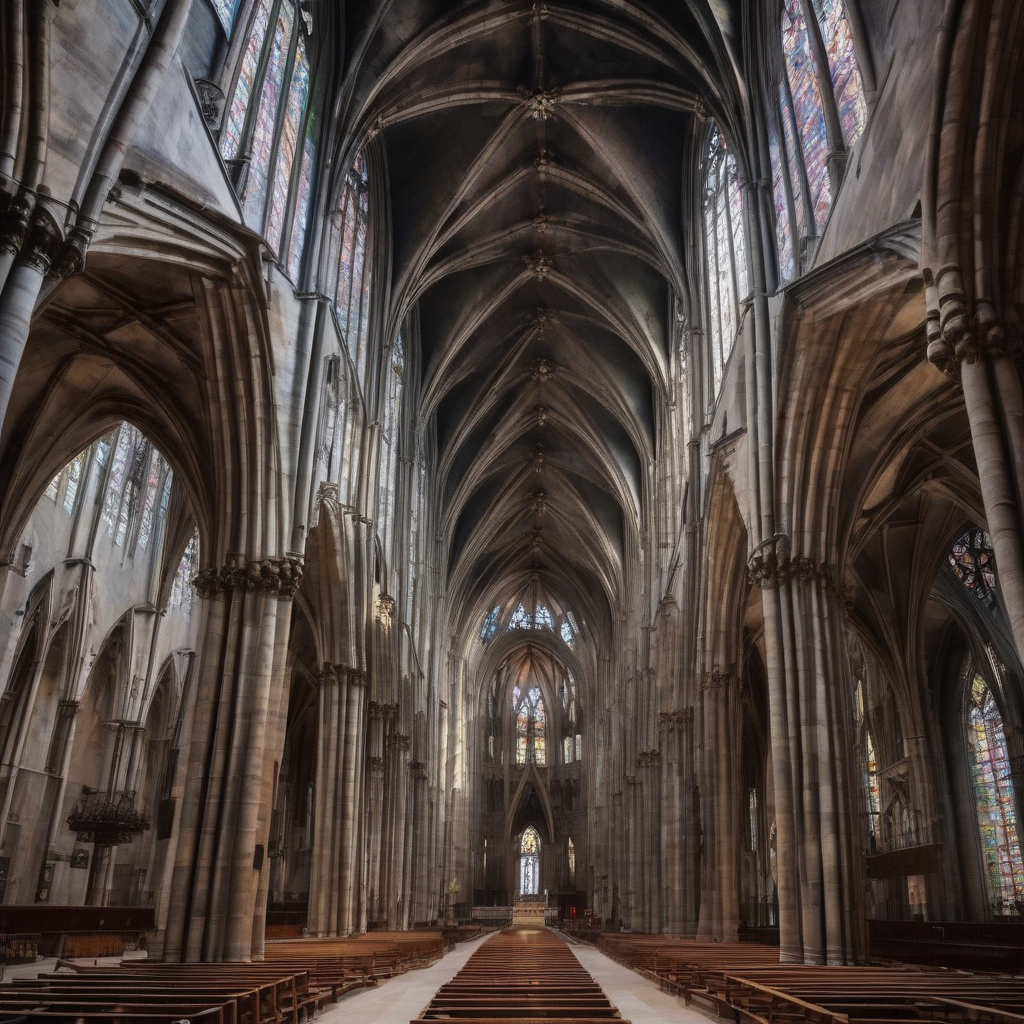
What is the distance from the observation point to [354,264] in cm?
2402

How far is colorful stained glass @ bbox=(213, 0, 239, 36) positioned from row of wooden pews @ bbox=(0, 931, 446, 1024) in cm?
1373

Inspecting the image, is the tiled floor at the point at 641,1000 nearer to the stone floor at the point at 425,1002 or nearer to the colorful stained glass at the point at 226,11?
the stone floor at the point at 425,1002

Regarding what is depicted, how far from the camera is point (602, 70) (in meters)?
24.7

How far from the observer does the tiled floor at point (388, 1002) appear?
9.65 meters

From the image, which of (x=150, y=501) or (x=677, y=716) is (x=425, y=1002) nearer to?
(x=677, y=716)

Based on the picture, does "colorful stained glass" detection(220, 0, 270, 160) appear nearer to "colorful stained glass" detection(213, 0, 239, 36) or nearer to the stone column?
"colorful stained glass" detection(213, 0, 239, 36)

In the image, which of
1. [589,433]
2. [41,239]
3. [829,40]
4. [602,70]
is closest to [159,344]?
[41,239]

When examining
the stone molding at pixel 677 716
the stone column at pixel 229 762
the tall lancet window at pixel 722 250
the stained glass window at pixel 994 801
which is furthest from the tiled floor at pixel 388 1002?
the stained glass window at pixel 994 801

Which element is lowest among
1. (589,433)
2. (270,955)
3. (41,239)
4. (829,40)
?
(270,955)

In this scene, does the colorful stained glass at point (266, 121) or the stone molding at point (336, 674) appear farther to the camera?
the stone molding at point (336, 674)

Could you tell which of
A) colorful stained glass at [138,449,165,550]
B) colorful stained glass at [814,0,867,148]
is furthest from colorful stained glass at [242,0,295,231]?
colorful stained glass at [138,449,165,550]

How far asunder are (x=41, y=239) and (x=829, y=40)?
44.1 ft

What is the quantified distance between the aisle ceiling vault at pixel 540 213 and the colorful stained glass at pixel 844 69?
4.39 m

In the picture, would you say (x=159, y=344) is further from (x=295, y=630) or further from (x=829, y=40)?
(x=295, y=630)
